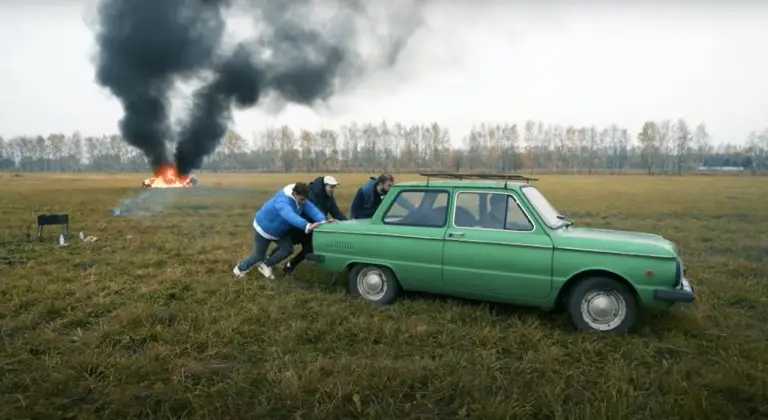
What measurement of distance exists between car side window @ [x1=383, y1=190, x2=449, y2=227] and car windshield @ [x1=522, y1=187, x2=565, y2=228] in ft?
3.23

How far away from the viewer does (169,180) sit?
35.9 meters

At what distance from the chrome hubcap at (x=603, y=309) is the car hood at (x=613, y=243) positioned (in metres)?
0.49

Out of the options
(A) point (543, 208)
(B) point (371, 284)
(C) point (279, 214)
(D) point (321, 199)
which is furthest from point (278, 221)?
(A) point (543, 208)

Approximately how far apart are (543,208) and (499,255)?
0.90 meters

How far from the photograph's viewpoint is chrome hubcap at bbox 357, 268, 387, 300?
6105mm

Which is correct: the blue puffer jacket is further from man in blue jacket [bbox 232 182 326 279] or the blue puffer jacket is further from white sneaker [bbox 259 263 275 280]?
white sneaker [bbox 259 263 275 280]

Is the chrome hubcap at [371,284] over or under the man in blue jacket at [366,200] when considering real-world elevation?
under

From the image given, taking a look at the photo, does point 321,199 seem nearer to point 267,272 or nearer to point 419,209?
point 267,272

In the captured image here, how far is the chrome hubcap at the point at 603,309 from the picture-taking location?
16.4 feet

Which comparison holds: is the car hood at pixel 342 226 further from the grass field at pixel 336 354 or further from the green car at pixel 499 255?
the grass field at pixel 336 354

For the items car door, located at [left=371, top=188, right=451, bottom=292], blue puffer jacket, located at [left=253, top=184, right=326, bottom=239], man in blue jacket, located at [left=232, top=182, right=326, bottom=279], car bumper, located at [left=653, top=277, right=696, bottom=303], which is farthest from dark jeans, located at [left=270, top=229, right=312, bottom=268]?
car bumper, located at [left=653, top=277, right=696, bottom=303]

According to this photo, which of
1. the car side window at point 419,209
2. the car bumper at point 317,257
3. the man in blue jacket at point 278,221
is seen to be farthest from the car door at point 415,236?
the man in blue jacket at point 278,221

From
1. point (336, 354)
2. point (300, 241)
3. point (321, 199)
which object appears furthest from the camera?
point (321, 199)

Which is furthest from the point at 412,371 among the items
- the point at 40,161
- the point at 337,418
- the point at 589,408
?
the point at 40,161
